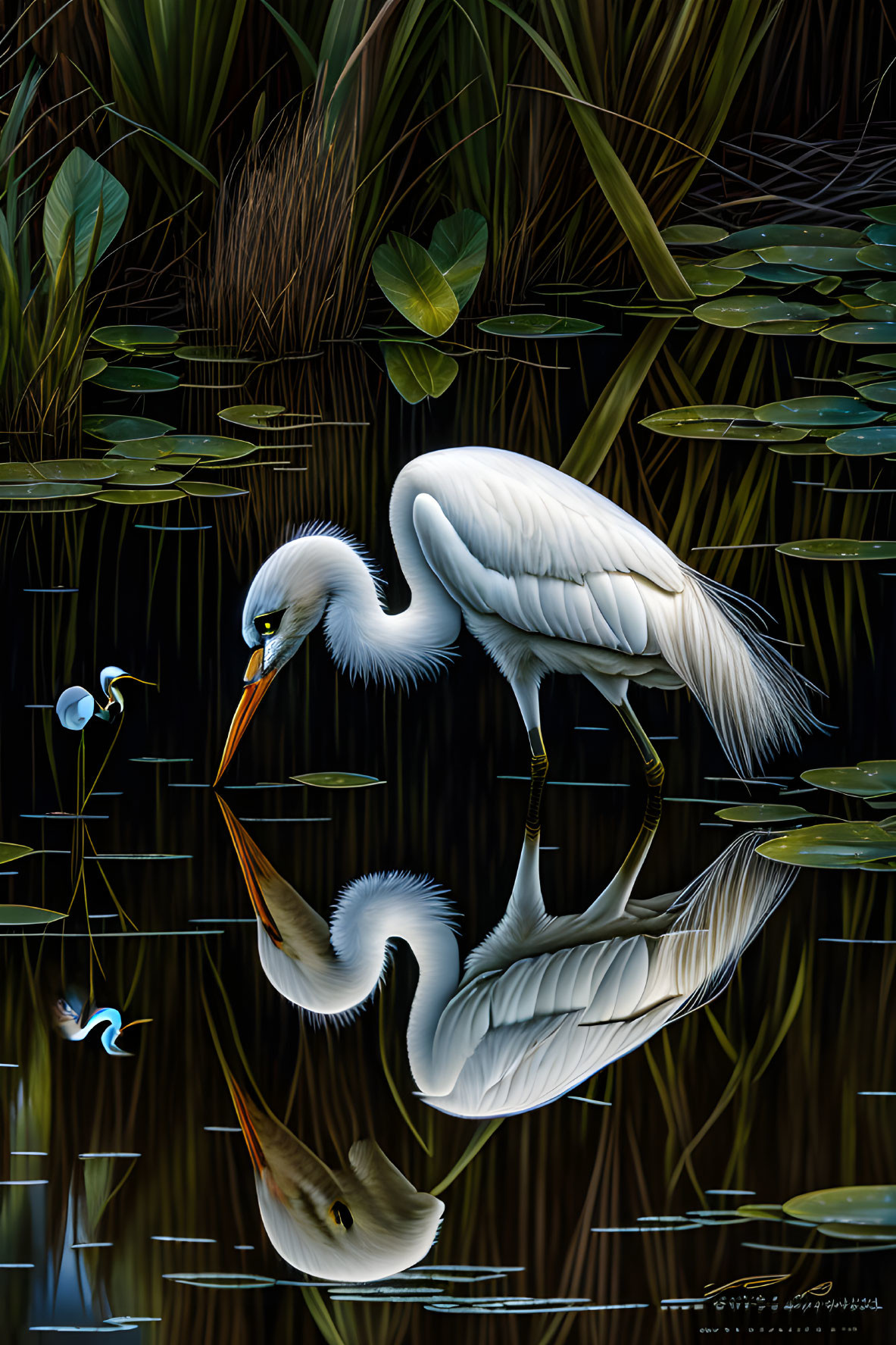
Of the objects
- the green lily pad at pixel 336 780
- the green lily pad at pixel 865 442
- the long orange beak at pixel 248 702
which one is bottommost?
the green lily pad at pixel 336 780

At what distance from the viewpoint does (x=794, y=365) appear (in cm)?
564

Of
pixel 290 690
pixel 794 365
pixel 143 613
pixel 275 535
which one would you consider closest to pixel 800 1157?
pixel 290 690

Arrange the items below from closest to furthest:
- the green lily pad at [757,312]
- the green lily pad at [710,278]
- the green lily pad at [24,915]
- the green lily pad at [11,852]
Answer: the green lily pad at [24,915] → the green lily pad at [11,852] → the green lily pad at [757,312] → the green lily pad at [710,278]

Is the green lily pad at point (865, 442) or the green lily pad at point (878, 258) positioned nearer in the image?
the green lily pad at point (865, 442)

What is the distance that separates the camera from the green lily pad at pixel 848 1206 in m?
1.86

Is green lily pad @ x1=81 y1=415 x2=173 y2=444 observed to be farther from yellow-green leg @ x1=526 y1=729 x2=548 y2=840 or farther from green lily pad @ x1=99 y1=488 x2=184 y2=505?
yellow-green leg @ x1=526 y1=729 x2=548 y2=840

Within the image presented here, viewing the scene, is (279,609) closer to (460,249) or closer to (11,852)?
(11,852)

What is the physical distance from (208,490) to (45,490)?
455mm

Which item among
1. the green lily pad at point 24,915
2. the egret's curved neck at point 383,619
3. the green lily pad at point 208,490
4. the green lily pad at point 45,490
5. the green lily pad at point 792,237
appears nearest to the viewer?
the green lily pad at point 24,915

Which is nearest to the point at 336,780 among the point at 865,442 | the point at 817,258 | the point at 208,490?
the point at 208,490

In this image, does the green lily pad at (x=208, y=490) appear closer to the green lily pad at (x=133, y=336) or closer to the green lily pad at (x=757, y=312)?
the green lily pad at (x=133, y=336)

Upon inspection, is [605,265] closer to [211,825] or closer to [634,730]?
[634,730]

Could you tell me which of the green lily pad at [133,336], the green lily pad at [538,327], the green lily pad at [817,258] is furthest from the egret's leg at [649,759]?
the green lily pad at [133,336]

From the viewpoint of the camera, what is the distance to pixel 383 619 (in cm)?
336
